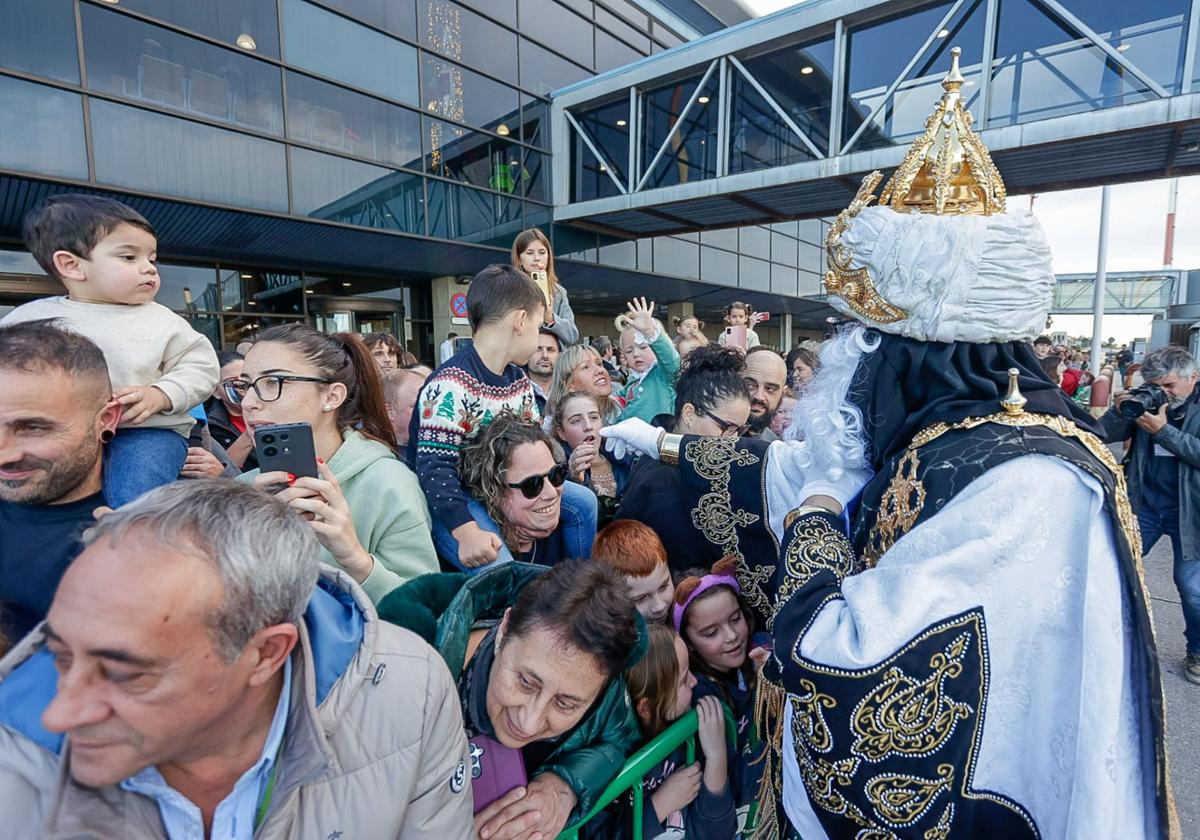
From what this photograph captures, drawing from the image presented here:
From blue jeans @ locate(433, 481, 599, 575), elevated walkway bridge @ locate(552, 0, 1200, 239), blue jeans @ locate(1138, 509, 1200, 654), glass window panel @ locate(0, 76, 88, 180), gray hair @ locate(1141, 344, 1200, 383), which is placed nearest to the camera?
blue jeans @ locate(433, 481, 599, 575)

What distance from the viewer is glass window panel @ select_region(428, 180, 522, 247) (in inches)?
387

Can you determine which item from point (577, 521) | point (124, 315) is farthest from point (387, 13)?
point (577, 521)

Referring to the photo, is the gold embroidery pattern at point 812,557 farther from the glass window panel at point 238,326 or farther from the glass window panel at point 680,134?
the glass window panel at point 680,134

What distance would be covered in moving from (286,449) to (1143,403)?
456 cm

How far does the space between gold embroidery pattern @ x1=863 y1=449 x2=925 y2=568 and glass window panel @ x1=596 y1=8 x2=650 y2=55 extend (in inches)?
537

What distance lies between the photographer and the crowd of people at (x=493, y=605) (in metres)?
0.92

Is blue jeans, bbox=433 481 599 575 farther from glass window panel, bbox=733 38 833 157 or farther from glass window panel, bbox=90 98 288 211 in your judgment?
glass window panel, bbox=733 38 833 157

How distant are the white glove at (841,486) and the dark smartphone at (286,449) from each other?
1.27 metres

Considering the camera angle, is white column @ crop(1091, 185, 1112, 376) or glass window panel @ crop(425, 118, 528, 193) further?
white column @ crop(1091, 185, 1112, 376)

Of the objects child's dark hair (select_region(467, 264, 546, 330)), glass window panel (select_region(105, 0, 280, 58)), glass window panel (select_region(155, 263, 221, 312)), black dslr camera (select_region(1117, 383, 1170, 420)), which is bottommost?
black dslr camera (select_region(1117, 383, 1170, 420))

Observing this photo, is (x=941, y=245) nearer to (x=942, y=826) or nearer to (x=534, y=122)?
(x=942, y=826)

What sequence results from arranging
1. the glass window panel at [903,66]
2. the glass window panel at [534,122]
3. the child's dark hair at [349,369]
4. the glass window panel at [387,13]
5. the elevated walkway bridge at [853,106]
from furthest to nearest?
the glass window panel at [534,122]
the glass window panel at [387,13]
the glass window panel at [903,66]
the elevated walkway bridge at [853,106]
the child's dark hair at [349,369]

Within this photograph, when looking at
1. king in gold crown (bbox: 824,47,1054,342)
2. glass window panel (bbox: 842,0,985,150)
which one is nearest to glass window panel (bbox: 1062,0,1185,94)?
glass window panel (bbox: 842,0,985,150)

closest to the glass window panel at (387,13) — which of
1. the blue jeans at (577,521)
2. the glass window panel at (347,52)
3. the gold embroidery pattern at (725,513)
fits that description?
the glass window panel at (347,52)
